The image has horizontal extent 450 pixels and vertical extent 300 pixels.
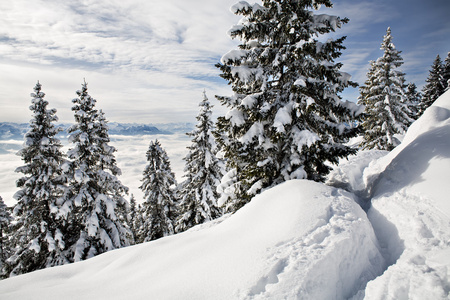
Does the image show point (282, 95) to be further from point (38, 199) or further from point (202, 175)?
point (38, 199)

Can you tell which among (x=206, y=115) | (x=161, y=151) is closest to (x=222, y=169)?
(x=206, y=115)

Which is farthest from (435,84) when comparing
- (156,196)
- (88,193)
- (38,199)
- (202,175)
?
(38,199)

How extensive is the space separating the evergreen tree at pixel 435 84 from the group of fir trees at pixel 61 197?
42.4 metres

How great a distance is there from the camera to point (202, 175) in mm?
19766

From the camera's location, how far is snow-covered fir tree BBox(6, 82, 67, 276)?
45.3 feet

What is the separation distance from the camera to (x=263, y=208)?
6.10 meters

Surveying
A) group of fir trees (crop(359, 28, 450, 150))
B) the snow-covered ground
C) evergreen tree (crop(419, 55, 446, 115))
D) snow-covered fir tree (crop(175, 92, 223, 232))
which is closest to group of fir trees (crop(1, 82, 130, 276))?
snow-covered fir tree (crop(175, 92, 223, 232))

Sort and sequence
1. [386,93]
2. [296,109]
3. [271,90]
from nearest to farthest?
[296,109]
[271,90]
[386,93]

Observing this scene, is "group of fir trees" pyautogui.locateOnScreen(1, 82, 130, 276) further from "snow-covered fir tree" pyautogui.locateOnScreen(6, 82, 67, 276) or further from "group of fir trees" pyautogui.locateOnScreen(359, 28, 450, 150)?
"group of fir trees" pyautogui.locateOnScreen(359, 28, 450, 150)

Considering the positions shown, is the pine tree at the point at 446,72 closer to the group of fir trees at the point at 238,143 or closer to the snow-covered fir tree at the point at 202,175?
the group of fir trees at the point at 238,143

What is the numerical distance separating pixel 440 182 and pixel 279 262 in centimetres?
494

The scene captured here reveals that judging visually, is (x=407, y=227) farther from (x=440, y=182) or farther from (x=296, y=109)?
(x=296, y=109)

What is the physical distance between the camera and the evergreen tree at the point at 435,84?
1287 inches

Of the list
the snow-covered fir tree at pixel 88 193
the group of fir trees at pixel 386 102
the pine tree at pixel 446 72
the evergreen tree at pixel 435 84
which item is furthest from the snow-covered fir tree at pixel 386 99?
the snow-covered fir tree at pixel 88 193
